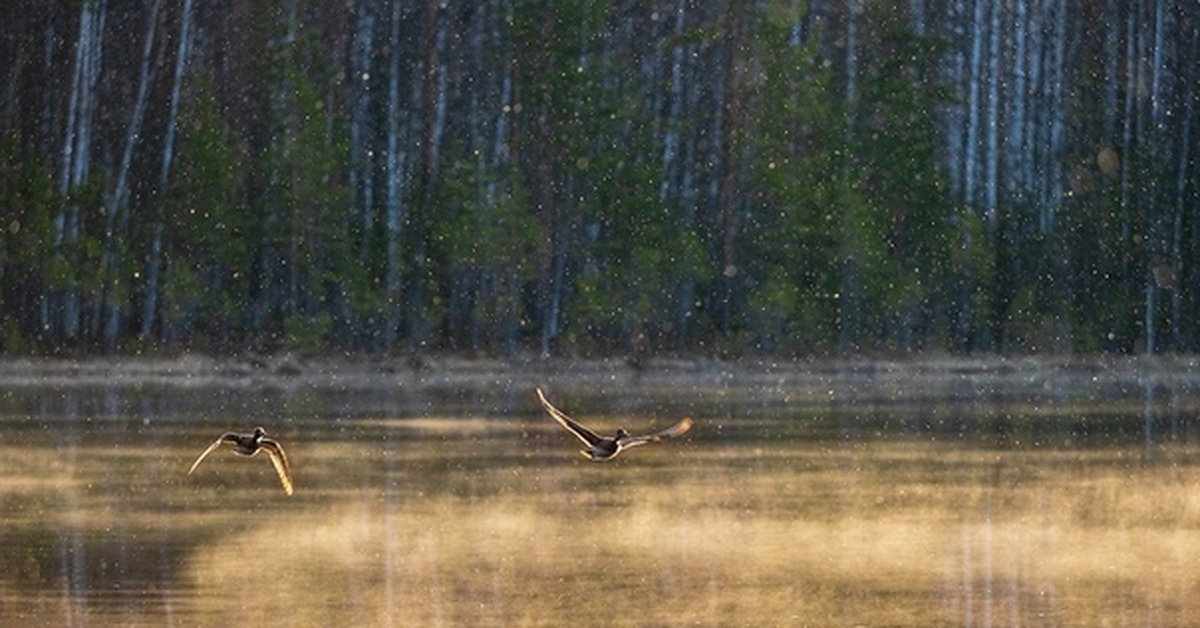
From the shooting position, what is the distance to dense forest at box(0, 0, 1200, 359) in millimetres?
42781

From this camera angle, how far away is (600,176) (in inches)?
1713

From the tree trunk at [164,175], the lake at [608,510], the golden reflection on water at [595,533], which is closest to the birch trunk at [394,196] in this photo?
the tree trunk at [164,175]

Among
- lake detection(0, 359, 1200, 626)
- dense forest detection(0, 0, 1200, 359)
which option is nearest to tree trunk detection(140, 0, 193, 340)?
dense forest detection(0, 0, 1200, 359)

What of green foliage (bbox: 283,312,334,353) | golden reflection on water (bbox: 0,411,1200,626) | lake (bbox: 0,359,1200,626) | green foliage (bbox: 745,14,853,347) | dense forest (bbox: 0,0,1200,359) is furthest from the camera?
dense forest (bbox: 0,0,1200,359)

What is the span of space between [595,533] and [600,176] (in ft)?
68.3

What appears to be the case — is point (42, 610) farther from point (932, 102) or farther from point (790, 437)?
point (932, 102)

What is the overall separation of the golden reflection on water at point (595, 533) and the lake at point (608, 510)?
0.05 m

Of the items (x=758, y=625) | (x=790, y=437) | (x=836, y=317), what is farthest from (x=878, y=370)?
(x=758, y=625)

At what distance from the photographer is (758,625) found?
19.0 metres

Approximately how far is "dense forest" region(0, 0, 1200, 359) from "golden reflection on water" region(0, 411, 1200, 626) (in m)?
12.4

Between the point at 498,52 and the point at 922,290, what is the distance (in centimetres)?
779

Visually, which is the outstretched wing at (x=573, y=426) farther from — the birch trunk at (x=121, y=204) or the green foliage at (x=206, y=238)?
the birch trunk at (x=121, y=204)

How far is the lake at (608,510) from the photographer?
1986 cm

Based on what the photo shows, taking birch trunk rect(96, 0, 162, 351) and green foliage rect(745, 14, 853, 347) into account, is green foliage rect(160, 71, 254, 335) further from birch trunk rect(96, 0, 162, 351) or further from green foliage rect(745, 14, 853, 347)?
green foliage rect(745, 14, 853, 347)
